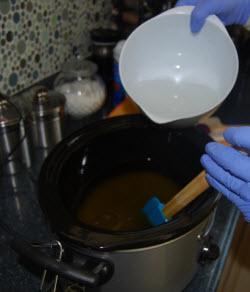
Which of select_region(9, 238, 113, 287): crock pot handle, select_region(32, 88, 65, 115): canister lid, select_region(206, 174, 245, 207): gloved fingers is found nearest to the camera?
select_region(9, 238, 113, 287): crock pot handle

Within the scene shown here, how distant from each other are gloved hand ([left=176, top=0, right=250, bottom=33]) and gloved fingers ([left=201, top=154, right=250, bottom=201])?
287 mm

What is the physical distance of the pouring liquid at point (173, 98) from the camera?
71cm

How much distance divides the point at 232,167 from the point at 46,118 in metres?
0.45

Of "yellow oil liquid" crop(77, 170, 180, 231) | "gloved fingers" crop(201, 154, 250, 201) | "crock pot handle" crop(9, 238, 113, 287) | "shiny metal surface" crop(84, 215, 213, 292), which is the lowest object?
"yellow oil liquid" crop(77, 170, 180, 231)

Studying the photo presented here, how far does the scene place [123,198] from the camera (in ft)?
2.49

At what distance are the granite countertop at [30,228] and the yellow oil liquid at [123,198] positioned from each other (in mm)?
99

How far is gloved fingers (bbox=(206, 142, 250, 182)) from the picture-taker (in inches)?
20.7

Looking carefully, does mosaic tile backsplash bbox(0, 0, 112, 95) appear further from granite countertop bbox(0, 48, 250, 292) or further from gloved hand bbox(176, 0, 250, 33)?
gloved hand bbox(176, 0, 250, 33)

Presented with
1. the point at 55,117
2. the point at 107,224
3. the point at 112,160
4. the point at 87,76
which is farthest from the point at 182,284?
the point at 87,76

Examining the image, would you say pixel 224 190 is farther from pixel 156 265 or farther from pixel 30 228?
pixel 30 228

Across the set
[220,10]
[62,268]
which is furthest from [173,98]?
[62,268]

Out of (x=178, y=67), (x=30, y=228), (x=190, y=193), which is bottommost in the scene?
(x=30, y=228)

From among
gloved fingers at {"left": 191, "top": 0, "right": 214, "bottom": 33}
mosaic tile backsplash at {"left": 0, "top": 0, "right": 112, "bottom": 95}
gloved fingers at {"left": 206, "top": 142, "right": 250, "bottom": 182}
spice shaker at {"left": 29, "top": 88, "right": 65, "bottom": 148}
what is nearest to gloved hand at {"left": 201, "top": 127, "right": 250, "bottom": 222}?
gloved fingers at {"left": 206, "top": 142, "right": 250, "bottom": 182}

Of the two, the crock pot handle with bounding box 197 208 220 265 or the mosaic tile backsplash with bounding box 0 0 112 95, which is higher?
the mosaic tile backsplash with bounding box 0 0 112 95
